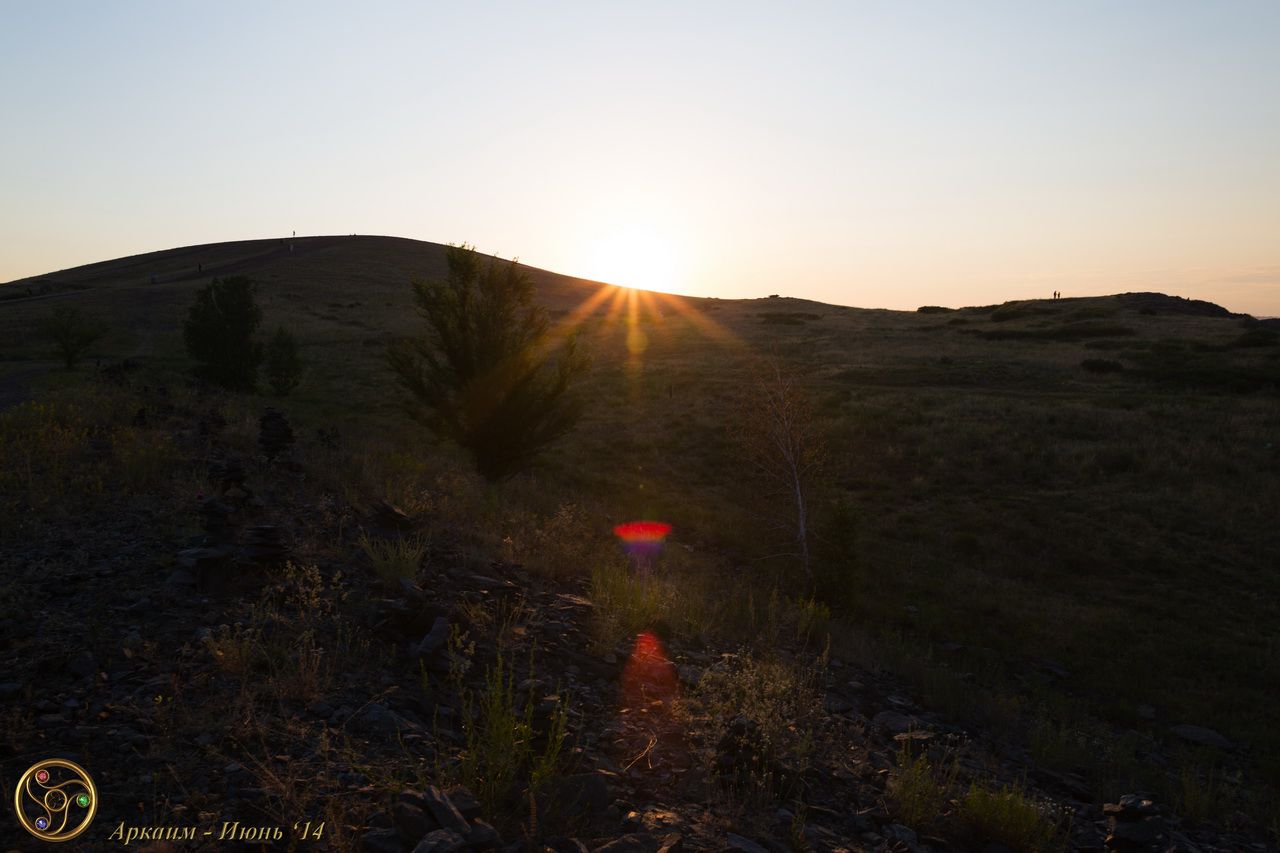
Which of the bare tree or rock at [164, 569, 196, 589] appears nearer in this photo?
rock at [164, 569, 196, 589]

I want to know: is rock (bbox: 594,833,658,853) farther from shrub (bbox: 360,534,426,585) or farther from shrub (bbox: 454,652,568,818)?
shrub (bbox: 360,534,426,585)

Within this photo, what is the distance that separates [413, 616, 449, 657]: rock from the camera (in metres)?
5.89

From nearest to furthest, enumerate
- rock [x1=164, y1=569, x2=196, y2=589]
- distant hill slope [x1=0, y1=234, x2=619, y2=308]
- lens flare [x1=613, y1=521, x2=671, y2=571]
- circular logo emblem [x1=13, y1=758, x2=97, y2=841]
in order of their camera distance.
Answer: circular logo emblem [x1=13, y1=758, x2=97, y2=841] < rock [x1=164, y1=569, x2=196, y2=589] < lens flare [x1=613, y1=521, x2=671, y2=571] < distant hill slope [x1=0, y1=234, x2=619, y2=308]

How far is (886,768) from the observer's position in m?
6.12

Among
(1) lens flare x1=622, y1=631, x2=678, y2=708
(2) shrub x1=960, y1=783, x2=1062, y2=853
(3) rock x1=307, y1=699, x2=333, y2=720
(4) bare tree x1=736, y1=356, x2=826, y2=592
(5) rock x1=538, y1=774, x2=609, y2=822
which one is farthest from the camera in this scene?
(4) bare tree x1=736, y1=356, x2=826, y2=592

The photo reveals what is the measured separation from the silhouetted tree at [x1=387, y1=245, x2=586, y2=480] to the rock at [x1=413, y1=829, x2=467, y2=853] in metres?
14.1

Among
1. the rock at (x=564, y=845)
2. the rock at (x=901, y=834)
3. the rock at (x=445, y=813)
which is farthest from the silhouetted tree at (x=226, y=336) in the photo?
the rock at (x=901, y=834)

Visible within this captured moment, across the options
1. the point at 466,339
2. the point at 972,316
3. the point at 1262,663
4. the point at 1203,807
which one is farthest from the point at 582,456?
the point at 972,316

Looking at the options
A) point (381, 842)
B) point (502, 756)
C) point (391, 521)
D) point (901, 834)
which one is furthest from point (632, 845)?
point (391, 521)

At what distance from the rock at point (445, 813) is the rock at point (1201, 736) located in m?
11.5

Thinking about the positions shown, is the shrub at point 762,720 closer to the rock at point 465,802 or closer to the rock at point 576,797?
the rock at point 576,797

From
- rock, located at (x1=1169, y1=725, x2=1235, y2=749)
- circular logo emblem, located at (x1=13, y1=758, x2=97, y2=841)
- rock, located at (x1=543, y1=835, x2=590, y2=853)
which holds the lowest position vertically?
rock, located at (x1=1169, y1=725, x2=1235, y2=749)

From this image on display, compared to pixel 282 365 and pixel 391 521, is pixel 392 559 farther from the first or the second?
pixel 282 365

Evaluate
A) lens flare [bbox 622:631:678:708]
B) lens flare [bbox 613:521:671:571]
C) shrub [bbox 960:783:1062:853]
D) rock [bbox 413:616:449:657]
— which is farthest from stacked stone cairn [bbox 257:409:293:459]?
shrub [bbox 960:783:1062:853]
